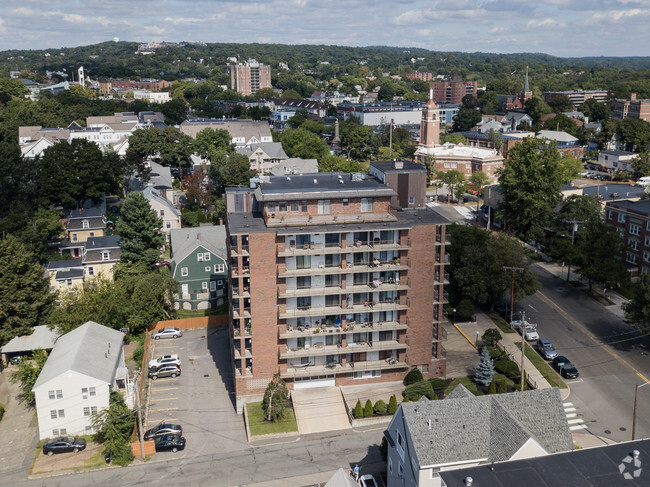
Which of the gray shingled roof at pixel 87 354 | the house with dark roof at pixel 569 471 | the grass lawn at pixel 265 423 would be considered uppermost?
the house with dark roof at pixel 569 471

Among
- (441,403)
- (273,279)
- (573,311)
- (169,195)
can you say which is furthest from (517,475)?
(169,195)

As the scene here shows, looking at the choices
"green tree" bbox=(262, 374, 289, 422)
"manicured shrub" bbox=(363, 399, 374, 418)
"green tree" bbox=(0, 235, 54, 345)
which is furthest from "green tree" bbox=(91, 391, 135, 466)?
"green tree" bbox=(0, 235, 54, 345)

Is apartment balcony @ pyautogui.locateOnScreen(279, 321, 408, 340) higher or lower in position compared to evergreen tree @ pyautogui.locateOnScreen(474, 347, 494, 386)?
higher

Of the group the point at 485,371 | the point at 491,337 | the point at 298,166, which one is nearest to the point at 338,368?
the point at 485,371

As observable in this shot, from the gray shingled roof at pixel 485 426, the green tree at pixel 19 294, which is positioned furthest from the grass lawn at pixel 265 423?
the green tree at pixel 19 294

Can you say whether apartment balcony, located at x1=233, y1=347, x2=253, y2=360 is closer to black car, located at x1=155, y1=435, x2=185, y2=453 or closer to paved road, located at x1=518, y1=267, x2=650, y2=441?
black car, located at x1=155, y1=435, x2=185, y2=453

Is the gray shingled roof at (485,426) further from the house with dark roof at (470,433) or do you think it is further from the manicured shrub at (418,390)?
the manicured shrub at (418,390)
